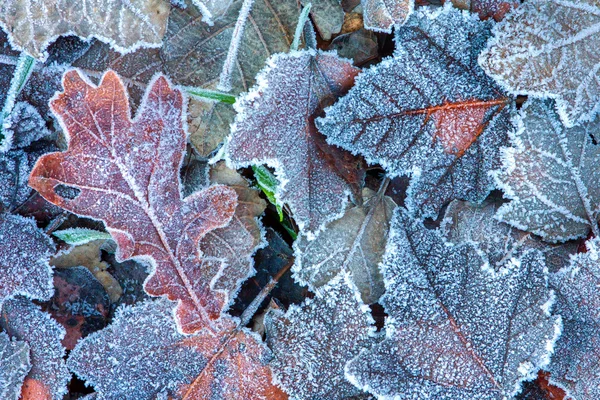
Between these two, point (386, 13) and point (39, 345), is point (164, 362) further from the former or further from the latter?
point (386, 13)

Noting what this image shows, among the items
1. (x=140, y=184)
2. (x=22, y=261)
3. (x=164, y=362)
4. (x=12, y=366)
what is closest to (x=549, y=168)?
(x=140, y=184)

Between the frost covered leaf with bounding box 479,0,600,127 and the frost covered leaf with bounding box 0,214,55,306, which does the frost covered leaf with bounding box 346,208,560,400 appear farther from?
the frost covered leaf with bounding box 0,214,55,306

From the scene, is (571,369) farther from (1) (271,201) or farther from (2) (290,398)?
(1) (271,201)

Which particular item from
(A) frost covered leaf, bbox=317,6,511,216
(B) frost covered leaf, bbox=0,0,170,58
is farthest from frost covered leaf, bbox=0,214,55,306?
(A) frost covered leaf, bbox=317,6,511,216

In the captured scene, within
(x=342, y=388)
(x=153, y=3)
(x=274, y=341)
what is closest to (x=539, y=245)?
(x=342, y=388)

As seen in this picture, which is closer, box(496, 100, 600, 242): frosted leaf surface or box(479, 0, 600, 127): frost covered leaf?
box(479, 0, 600, 127): frost covered leaf

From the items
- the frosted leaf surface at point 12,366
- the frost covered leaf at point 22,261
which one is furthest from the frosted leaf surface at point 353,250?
the frosted leaf surface at point 12,366

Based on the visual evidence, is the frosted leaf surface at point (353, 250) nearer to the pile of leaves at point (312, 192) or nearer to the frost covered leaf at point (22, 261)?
the pile of leaves at point (312, 192)
